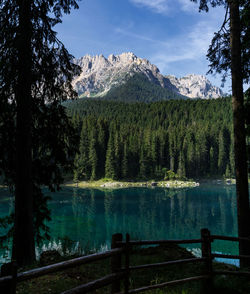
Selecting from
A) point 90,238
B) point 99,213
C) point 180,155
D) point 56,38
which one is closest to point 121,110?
point 180,155

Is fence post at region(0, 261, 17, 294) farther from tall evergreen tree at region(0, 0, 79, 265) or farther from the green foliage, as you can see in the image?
the green foliage

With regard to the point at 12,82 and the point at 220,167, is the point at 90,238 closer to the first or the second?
the point at 12,82

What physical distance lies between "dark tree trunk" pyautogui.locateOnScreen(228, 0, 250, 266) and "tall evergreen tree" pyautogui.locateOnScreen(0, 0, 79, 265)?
5.09m

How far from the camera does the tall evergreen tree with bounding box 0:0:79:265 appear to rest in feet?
→ 23.5

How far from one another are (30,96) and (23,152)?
1672 mm

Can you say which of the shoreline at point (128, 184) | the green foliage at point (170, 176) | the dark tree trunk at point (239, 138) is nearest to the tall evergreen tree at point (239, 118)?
the dark tree trunk at point (239, 138)

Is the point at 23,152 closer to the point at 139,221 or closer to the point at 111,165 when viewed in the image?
the point at 139,221

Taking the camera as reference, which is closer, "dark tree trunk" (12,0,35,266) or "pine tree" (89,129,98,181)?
"dark tree trunk" (12,0,35,266)

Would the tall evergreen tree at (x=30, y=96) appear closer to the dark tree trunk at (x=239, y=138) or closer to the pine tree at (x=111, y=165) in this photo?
the dark tree trunk at (x=239, y=138)

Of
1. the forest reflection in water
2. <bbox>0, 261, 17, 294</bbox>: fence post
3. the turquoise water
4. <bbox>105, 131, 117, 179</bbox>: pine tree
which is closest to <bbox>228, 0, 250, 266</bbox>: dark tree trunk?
<bbox>0, 261, 17, 294</bbox>: fence post

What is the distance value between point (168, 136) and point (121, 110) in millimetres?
77430

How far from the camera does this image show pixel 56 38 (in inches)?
327

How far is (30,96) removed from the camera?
7660 mm

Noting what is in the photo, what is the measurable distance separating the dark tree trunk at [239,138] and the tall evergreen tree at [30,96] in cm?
509
